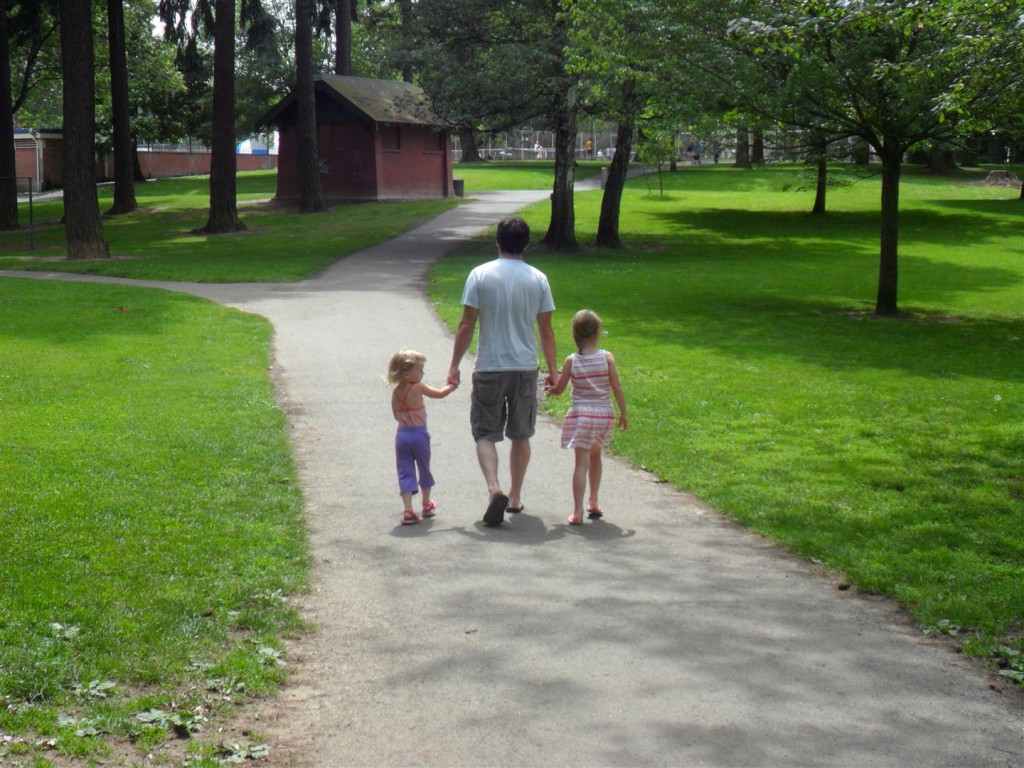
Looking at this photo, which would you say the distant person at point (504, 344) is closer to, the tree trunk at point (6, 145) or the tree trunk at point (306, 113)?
the tree trunk at point (6, 145)

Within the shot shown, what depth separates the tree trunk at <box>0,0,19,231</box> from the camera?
1351 inches

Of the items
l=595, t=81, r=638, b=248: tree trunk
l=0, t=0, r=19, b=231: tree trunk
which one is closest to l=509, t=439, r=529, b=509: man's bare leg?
l=595, t=81, r=638, b=248: tree trunk

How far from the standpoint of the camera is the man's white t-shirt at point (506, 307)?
23.8ft

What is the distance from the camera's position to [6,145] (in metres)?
35.0

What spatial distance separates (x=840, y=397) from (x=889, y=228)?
7.57 metres

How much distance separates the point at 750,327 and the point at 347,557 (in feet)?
40.0

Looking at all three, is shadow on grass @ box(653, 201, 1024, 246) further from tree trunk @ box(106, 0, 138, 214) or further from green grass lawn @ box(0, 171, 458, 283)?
tree trunk @ box(106, 0, 138, 214)

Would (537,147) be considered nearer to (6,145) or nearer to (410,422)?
(6,145)

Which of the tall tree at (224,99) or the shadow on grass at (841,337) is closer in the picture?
the shadow on grass at (841,337)

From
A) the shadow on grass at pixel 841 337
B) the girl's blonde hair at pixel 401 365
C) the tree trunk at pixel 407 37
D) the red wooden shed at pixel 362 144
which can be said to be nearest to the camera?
the girl's blonde hair at pixel 401 365

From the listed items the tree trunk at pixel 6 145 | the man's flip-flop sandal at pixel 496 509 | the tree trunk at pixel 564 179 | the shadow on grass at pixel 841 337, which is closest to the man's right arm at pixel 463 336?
the man's flip-flop sandal at pixel 496 509

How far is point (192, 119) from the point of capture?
63.3 meters

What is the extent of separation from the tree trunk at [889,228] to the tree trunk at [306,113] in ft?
75.0

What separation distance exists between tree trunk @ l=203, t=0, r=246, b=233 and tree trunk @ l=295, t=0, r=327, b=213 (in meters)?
4.28
